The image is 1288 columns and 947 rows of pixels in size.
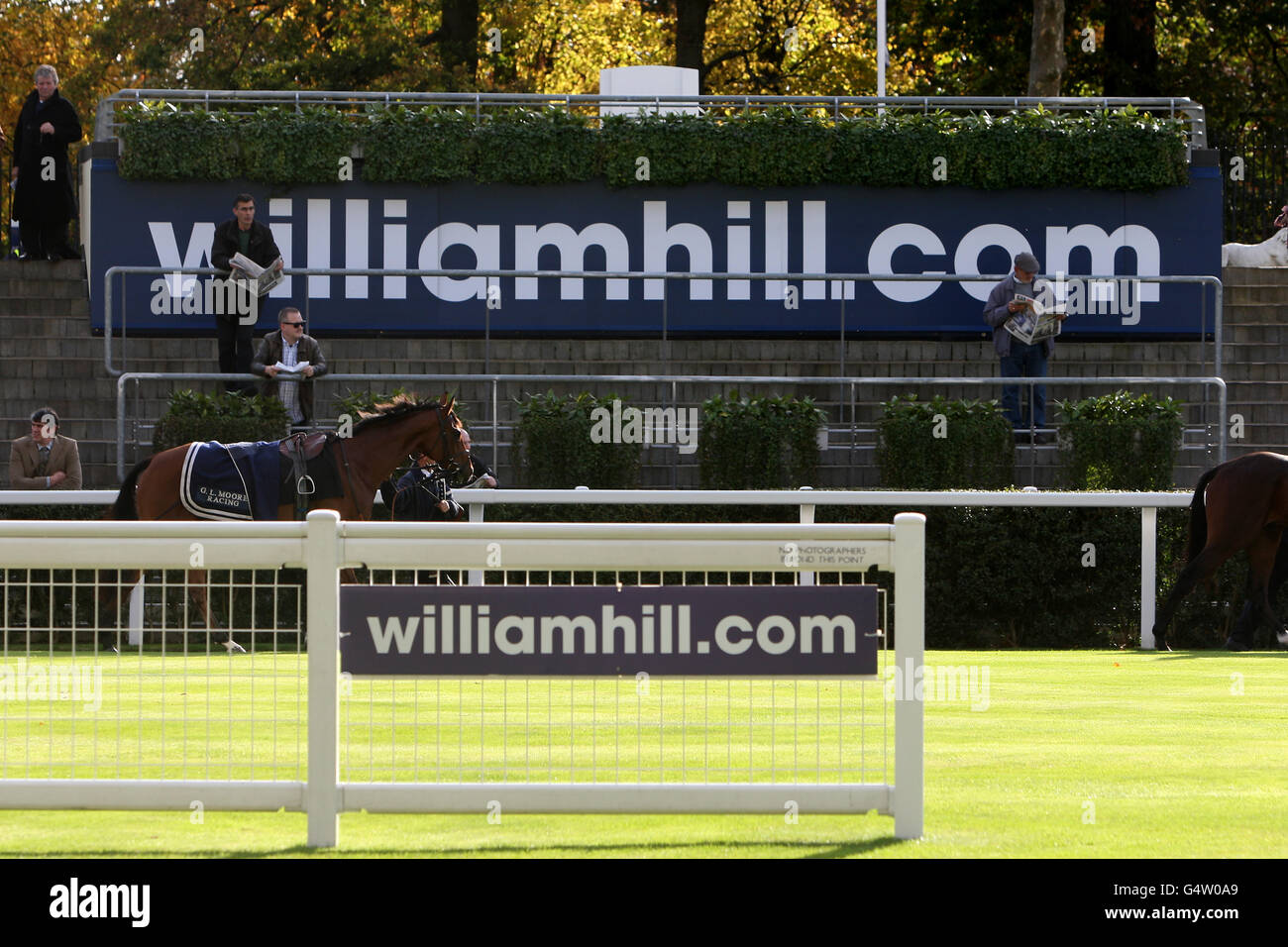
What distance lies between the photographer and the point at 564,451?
607 inches

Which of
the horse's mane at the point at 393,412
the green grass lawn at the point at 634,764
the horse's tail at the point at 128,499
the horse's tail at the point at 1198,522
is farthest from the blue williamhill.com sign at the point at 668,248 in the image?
the green grass lawn at the point at 634,764

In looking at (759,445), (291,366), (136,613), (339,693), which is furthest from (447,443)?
(339,693)

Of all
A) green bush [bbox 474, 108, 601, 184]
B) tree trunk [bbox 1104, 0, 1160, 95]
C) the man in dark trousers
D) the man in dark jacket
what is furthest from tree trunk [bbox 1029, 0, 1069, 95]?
the man in dark jacket

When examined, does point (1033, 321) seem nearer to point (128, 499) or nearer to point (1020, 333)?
point (1020, 333)

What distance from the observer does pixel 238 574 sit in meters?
10.2

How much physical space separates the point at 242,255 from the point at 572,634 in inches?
488

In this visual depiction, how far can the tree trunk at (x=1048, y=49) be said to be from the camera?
82.2ft

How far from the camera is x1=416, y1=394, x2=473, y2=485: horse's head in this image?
39.0 feet

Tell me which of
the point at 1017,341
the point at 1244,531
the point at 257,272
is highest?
the point at 257,272

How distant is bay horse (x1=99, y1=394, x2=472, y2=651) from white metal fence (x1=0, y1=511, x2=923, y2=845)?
5.22m

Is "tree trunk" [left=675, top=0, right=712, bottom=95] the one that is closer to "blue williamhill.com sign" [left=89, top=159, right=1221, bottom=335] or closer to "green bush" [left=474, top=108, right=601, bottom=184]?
"blue williamhill.com sign" [left=89, top=159, right=1221, bottom=335]

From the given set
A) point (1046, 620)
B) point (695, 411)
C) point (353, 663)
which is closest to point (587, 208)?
point (695, 411)

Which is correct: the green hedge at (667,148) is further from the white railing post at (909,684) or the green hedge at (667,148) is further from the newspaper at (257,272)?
the white railing post at (909,684)
